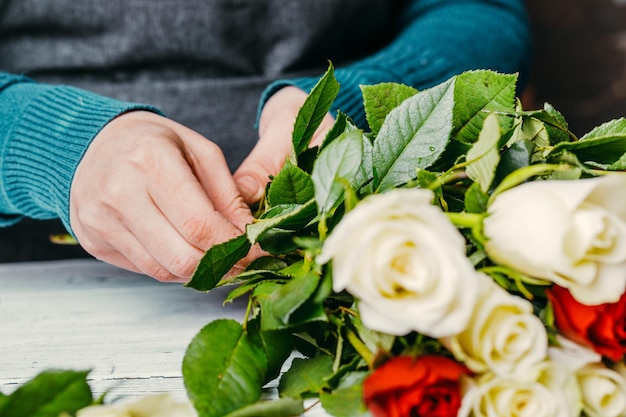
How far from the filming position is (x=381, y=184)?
0.30 meters

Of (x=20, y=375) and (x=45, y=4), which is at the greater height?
(x=45, y=4)

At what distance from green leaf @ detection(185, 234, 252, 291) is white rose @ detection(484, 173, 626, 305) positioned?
0.13 m

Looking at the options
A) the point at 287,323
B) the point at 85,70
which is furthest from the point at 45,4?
the point at 287,323

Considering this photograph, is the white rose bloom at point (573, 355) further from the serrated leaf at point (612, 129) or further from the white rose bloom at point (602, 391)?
the serrated leaf at point (612, 129)

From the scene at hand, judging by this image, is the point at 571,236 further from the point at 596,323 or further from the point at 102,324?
the point at 102,324

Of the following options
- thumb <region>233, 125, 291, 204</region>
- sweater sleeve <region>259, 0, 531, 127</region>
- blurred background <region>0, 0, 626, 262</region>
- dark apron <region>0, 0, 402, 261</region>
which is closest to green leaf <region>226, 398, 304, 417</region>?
thumb <region>233, 125, 291, 204</region>

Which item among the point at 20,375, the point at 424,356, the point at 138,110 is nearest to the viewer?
the point at 424,356

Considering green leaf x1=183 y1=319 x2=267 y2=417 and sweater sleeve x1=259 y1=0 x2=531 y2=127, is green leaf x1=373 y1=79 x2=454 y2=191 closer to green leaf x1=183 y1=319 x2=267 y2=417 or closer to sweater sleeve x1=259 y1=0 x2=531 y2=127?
green leaf x1=183 y1=319 x2=267 y2=417

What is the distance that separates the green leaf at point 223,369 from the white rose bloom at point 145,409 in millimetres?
12

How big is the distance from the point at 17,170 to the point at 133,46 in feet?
0.83

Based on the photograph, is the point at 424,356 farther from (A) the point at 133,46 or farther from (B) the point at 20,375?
(A) the point at 133,46

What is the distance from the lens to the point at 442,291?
0.64ft

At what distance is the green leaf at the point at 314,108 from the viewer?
31 cm

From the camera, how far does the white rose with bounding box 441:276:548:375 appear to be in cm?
21
